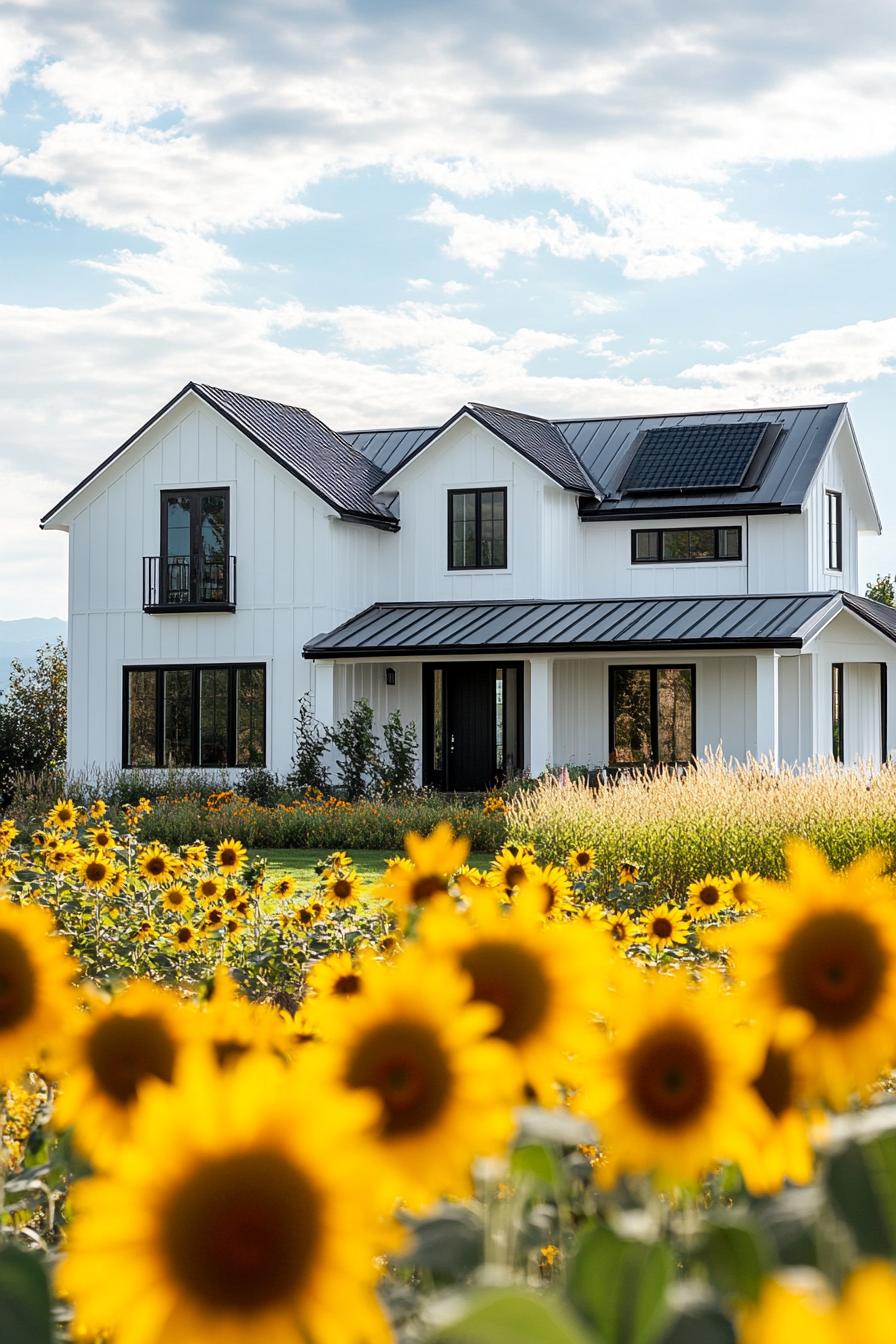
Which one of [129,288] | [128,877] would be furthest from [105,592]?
[128,877]

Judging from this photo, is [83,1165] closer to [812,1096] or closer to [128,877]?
[812,1096]

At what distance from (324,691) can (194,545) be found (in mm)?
3641

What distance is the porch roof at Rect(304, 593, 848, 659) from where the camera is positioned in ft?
86.6

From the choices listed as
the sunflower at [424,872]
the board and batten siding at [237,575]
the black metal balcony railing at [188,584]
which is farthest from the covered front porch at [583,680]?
the sunflower at [424,872]

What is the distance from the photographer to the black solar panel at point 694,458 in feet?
94.9

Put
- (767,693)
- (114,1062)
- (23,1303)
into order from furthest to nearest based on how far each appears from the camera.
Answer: (767,693), (114,1062), (23,1303)

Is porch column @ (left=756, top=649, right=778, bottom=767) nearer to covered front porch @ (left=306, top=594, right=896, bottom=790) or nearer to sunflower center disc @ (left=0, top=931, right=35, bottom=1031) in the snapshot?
covered front porch @ (left=306, top=594, right=896, bottom=790)

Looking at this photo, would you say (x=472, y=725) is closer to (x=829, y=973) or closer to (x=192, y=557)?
(x=192, y=557)

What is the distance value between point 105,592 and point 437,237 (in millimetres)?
9015

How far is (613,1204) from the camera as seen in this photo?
212 cm

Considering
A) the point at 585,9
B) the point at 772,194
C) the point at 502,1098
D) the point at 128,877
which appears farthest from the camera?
the point at 772,194

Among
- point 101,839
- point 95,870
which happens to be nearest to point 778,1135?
point 95,870

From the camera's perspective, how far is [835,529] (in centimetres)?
3080

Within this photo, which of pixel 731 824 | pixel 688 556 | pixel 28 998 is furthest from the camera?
pixel 688 556
